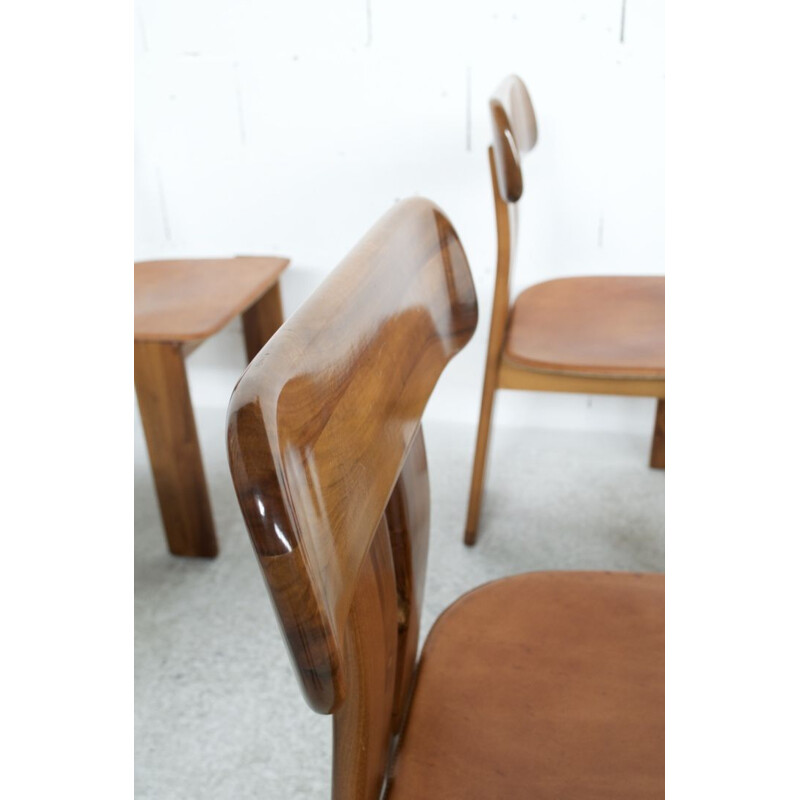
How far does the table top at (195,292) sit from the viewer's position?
55.7 inches

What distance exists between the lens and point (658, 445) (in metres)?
1.83

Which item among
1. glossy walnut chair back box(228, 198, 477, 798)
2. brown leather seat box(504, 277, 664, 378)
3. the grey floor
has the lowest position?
the grey floor

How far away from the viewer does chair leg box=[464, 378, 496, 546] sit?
1.45 metres

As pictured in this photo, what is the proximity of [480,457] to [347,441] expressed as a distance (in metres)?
1.09

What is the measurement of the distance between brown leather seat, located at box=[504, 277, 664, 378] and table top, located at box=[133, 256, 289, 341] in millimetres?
500

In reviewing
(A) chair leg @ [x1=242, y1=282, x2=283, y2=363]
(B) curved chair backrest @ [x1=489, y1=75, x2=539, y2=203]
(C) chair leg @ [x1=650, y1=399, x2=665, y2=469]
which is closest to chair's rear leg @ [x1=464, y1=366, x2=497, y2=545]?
(B) curved chair backrest @ [x1=489, y1=75, x2=539, y2=203]

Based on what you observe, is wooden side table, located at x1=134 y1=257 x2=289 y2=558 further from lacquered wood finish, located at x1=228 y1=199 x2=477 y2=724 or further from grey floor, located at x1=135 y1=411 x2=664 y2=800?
lacquered wood finish, located at x1=228 y1=199 x2=477 y2=724

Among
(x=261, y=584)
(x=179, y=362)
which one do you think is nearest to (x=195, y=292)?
(x=179, y=362)

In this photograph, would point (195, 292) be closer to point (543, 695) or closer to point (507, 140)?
point (507, 140)

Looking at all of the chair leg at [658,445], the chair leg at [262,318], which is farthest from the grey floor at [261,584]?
the chair leg at [262,318]
